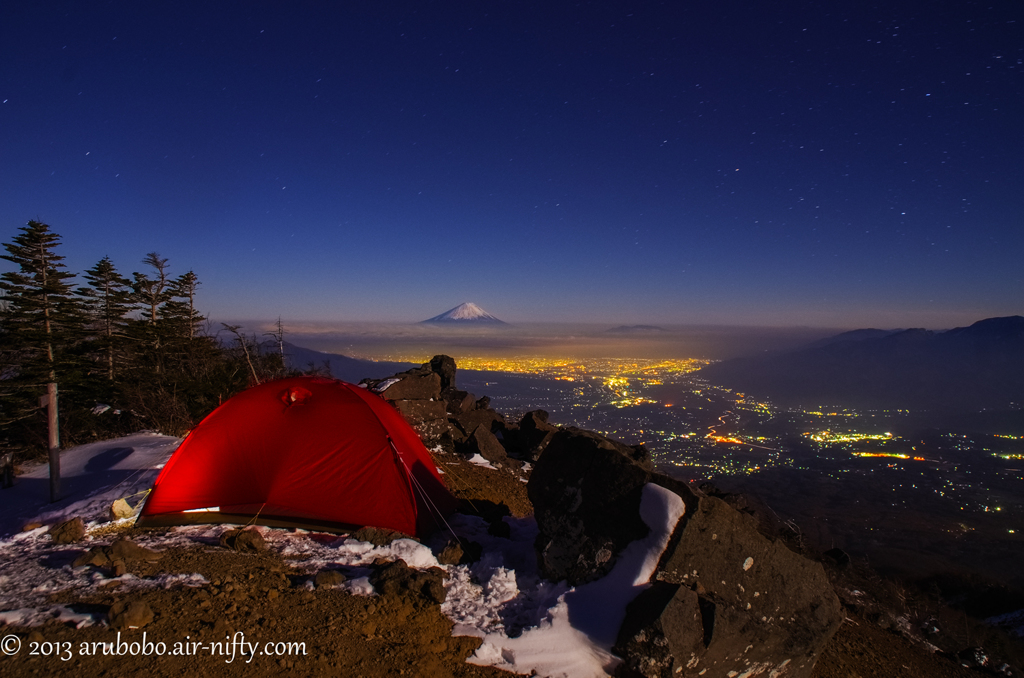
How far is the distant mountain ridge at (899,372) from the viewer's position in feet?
346

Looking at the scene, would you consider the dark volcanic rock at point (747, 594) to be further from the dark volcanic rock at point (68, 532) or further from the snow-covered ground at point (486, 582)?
Answer: the dark volcanic rock at point (68, 532)

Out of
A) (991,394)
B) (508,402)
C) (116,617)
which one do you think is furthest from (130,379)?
(991,394)

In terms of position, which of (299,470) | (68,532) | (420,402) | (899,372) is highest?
(420,402)

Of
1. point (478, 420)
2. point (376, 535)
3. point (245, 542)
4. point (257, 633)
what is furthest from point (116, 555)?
point (478, 420)

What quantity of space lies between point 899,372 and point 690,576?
554 ft

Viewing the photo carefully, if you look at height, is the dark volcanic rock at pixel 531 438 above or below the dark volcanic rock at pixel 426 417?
below

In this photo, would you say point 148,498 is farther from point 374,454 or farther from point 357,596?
point 357,596

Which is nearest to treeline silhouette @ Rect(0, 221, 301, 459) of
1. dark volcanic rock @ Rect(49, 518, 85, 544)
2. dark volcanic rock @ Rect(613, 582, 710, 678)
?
dark volcanic rock @ Rect(49, 518, 85, 544)

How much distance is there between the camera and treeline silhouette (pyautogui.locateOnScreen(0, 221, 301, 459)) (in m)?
15.9

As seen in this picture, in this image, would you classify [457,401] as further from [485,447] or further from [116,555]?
[116,555]

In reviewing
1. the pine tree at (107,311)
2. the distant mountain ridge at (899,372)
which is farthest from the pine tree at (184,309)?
the distant mountain ridge at (899,372)

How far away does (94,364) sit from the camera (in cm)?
2428

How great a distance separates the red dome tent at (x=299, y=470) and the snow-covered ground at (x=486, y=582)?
16.0 inches

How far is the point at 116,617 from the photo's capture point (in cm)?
384
